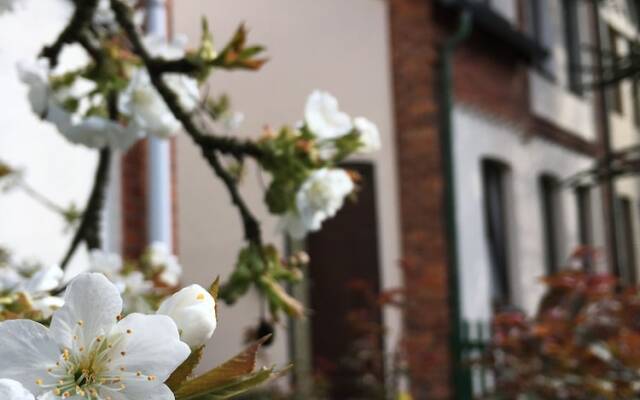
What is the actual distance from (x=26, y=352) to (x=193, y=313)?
160 millimetres

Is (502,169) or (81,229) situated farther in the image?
(502,169)

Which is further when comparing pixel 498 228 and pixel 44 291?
pixel 498 228

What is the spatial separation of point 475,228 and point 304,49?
254 cm

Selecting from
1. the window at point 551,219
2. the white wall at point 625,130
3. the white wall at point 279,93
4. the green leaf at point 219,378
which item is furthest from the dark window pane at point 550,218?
the green leaf at point 219,378

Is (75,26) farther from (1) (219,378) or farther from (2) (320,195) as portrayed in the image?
(1) (219,378)

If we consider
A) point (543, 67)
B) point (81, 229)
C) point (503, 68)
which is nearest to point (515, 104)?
point (503, 68)

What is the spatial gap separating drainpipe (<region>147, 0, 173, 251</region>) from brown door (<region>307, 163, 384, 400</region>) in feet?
7.08

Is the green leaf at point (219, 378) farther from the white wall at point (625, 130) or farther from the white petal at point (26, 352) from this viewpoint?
the white wall at point (625, 130)

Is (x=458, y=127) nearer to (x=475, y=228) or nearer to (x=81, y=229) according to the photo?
(x=475, y=228)

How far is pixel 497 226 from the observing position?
Result: 932 centimetres

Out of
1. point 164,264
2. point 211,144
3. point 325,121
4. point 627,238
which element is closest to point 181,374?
point 325,121

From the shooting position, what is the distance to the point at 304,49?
6.94m

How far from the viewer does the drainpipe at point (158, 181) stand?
514cm

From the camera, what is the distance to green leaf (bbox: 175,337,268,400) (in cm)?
91
